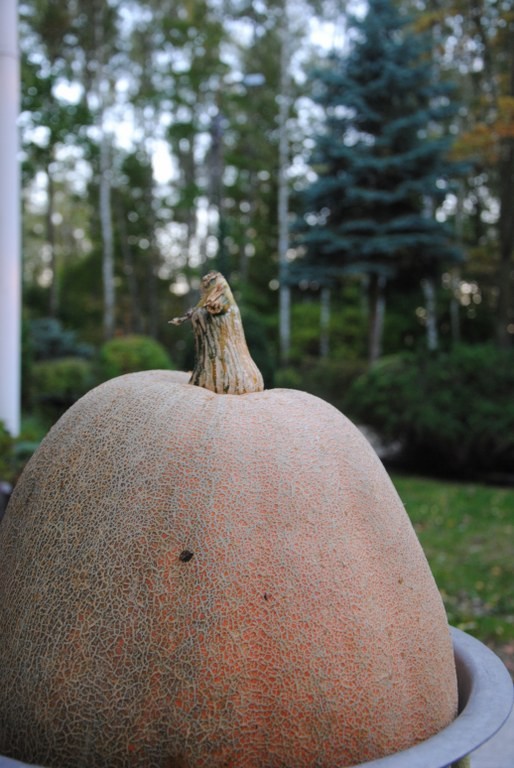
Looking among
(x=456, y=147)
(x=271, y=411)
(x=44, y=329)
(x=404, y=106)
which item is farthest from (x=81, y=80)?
(x=271, y=411)

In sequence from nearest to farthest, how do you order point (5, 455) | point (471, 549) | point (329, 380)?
1. point (5, 455)
2. point (471, 549)
3. point (329, 380)

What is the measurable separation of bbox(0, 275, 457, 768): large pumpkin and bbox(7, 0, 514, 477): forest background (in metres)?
8.82

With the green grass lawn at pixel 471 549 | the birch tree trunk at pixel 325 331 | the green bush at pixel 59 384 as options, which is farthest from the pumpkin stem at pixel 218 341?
the birch tree trunk at pixel 325 331

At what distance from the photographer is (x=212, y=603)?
4.40 ft

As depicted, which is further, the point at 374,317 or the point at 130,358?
the point at 374,317

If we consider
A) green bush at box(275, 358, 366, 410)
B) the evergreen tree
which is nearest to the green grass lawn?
green bush at box(275, 358, 366, 410)

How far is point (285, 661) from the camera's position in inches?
52.6

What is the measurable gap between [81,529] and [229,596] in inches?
12.8

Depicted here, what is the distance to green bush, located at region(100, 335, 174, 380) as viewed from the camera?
14836mm

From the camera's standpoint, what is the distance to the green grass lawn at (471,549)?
4922mm

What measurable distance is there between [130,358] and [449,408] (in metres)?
7.12

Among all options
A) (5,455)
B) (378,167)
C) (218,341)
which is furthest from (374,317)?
(218,341)

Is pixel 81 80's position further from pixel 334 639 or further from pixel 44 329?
pixel 334 639

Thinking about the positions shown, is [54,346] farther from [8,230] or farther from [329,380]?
[8,230]
